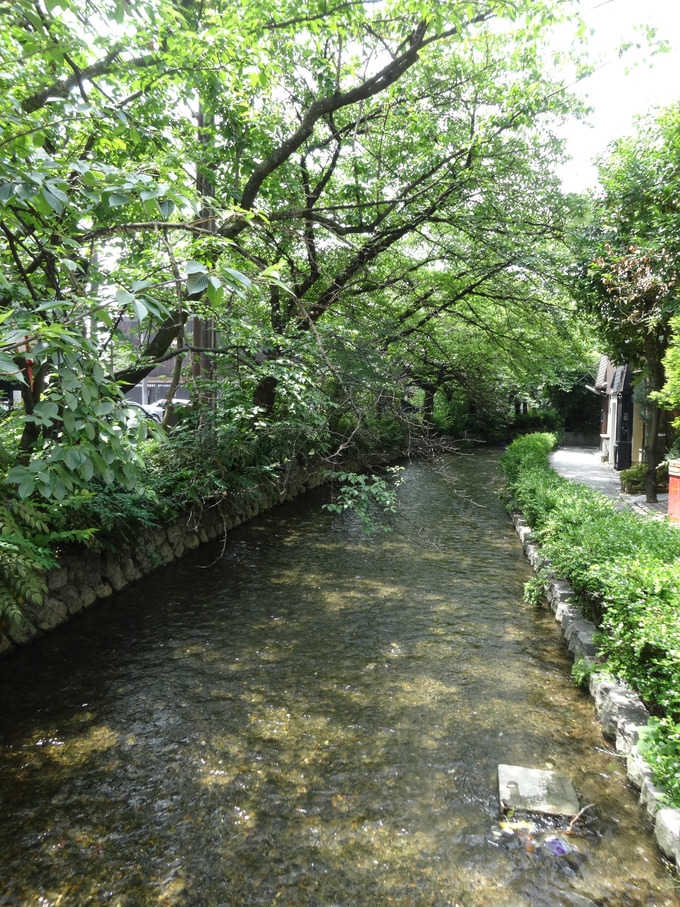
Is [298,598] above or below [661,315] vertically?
below

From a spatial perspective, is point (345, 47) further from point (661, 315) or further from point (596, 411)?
point (596, 411)

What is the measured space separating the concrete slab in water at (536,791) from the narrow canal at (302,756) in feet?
0.33

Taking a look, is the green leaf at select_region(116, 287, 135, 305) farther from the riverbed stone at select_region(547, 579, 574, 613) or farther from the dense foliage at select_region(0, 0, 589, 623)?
the riverbed stone at select_region(547, 579, 574, 613)

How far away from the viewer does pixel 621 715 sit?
12.6 ft

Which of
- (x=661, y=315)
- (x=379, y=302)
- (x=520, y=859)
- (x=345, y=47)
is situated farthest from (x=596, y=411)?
(x=520, y=859)

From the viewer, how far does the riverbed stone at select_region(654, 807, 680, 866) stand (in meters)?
2.76

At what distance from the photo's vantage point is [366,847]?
3062mm

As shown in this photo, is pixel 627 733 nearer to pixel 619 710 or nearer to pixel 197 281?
pixel 619 710

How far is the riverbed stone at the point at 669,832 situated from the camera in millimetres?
2760

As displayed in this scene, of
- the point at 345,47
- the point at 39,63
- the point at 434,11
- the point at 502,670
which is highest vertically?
the point at 345,47

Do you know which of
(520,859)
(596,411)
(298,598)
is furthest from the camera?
(596,411)

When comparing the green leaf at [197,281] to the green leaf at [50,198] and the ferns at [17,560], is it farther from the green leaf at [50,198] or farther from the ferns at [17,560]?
the ferns at [17,560]

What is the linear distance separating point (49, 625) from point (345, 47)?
886cm

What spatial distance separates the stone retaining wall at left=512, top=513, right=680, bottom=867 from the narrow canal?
124 mm
